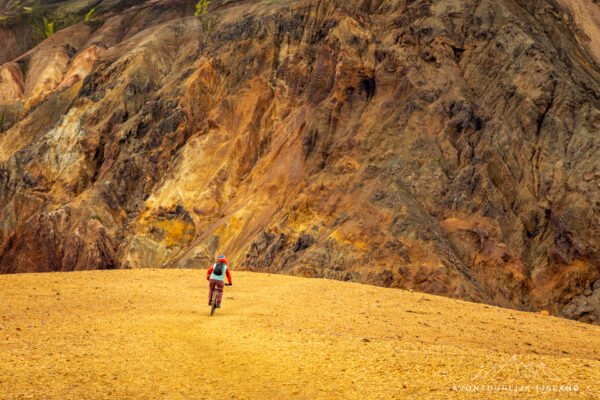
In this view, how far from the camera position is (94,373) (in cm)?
655

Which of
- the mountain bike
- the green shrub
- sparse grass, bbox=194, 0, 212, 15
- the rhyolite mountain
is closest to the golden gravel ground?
the mountain bike

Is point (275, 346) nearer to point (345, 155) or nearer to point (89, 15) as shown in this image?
point (345, 155)

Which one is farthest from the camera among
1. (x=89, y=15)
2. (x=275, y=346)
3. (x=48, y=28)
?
(x=48, y=28)

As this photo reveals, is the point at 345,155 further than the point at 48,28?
No

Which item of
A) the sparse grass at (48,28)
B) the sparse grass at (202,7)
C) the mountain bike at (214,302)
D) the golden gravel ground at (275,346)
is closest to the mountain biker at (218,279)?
the mountain bike at (214,302)

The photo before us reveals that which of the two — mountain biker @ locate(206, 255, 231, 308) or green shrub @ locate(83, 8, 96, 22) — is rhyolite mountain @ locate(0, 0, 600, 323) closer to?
mountain biker @ locate(206, 255, 231, 308)

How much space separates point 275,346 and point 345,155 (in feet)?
57.6

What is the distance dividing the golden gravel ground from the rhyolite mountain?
265 inches

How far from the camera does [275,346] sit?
324 inches

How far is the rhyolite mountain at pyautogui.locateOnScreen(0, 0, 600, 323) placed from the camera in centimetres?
1995

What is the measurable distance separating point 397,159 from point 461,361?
1704 cm

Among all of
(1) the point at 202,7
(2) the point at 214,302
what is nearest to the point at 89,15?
(1) the point at 202,7

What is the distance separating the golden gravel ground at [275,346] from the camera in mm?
6230

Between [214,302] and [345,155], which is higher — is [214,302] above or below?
below
